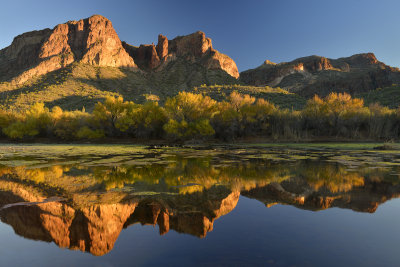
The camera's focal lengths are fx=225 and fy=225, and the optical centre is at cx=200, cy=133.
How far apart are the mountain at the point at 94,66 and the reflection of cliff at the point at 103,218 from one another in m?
70.7

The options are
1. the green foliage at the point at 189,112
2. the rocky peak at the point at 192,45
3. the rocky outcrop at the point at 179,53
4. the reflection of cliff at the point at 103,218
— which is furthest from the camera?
the rocky peak at the point at 192,45

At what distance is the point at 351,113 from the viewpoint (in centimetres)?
4031

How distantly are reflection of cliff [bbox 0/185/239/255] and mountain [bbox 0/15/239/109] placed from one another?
70745 mm

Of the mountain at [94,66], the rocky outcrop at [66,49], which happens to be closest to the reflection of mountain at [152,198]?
the mountain at [94,66]

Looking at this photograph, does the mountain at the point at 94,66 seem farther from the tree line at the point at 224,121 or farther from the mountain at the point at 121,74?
the tree line at the point at 224,121

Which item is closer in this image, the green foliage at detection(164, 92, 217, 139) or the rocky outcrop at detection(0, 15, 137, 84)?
the green foliage at detection(164, 92, 217, 139)

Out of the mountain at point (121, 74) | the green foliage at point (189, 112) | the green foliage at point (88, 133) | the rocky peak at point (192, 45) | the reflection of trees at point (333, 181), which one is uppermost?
the rocky peak at point (192, 45)

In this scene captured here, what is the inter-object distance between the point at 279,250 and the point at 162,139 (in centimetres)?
4128

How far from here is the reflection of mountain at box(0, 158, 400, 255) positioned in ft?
15.2

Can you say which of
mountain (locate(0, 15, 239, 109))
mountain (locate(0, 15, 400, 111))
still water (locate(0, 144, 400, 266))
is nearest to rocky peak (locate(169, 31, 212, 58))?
mountain (locate(0, 15, 239, 109))

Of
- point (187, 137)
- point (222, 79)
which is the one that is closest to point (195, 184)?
point (187, 137)

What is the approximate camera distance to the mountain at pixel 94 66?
268 feet

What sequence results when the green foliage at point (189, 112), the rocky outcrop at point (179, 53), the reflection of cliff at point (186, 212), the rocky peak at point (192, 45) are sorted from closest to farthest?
1. the reflection of cliff at point (186, 212)
2. the green foliage at point (189, 112)
3. the rocky outcrop at point (179, 53)
4. the rocky peak at point (192, 45)

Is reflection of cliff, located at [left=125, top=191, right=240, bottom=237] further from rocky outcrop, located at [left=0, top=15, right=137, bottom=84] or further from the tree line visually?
rocky outcrop, located at [left=0, top=15, right=137, bottom=84]
